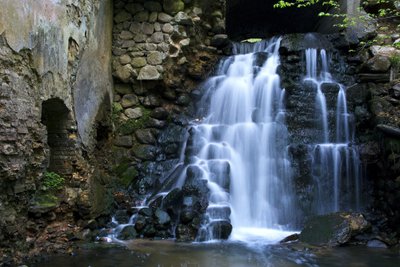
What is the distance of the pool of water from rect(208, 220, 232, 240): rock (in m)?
0.23

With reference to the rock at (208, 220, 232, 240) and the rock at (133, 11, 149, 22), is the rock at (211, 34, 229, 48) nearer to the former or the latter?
the rock at (133, 11, 149, 22)

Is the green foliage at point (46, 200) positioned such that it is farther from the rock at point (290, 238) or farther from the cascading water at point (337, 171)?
the cascading water at point (337, 171)

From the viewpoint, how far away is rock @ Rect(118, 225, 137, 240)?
6064 millimetres

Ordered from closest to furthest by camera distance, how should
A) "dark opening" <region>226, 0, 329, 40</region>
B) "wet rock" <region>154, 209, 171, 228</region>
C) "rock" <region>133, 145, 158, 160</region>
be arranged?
"wet rock" <region>154, 209, 171, 228</region>
"rock" <region>133, 145, 158, 160</region>
"dark opening" <region>226, 0, 329, 40</region>

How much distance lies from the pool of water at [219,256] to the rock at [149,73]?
3542mm

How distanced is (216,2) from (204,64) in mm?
1413

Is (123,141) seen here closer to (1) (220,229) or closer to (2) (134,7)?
(2) (134,7)

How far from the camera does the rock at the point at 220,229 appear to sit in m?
6.00

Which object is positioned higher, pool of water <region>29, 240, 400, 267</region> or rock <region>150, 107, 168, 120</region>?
rock <region>150, 107, 168, 120</region>

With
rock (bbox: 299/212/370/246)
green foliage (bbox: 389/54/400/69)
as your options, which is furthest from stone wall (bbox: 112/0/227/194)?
green foliage (bbox: 389/54/400/69)

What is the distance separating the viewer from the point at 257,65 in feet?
29.8

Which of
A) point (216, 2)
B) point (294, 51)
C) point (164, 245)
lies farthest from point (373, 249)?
point (216, 2)

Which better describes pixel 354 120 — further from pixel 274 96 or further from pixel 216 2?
Result: pixel 216 2

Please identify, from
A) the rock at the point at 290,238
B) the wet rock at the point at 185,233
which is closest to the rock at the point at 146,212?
the wet rock at the point at 185,233
